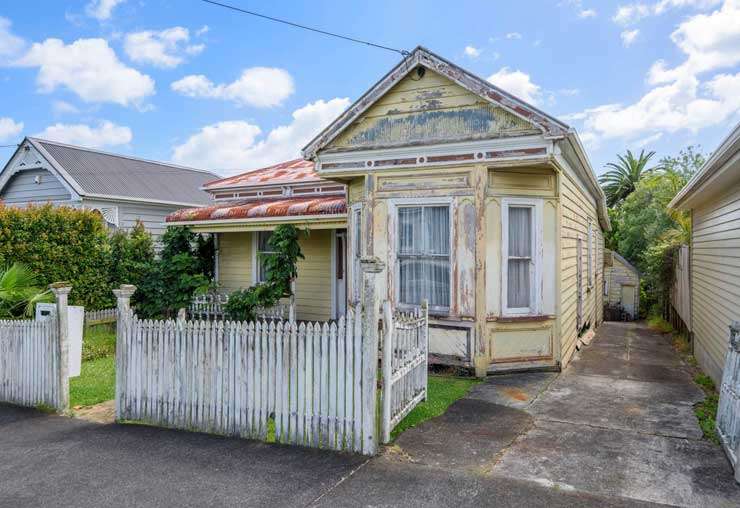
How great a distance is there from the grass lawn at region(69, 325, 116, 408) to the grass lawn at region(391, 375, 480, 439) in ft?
14.2

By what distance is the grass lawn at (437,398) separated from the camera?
6.24 meters

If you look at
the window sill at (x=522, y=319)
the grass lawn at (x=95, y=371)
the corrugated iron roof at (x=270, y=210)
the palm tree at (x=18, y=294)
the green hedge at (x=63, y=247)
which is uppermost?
the corrugated iron roof at (x=270, y=210)

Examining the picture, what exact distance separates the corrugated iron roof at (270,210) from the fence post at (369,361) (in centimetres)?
647

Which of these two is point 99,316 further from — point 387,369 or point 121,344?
point 387,369

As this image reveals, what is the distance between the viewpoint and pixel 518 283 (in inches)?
347

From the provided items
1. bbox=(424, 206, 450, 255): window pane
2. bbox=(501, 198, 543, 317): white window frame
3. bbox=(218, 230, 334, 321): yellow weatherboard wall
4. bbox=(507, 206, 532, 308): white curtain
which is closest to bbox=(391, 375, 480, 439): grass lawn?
bbox=(501, 198, 543, 317): white window frame

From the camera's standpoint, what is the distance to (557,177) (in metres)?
8.86

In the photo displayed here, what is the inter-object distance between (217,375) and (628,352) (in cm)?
950

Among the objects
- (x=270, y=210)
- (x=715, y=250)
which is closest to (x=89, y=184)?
(x=270, y=210)

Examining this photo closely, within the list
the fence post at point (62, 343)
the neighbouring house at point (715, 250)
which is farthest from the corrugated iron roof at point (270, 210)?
the neighbouring house at point (715, 250)

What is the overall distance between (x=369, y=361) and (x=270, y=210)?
315 inches

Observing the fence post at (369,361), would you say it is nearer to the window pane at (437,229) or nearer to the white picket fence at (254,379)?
the white picket fence at (254,379)

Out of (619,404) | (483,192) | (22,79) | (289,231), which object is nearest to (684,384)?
(619,404)

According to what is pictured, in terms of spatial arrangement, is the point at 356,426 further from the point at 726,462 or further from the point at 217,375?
the point at 726,462
